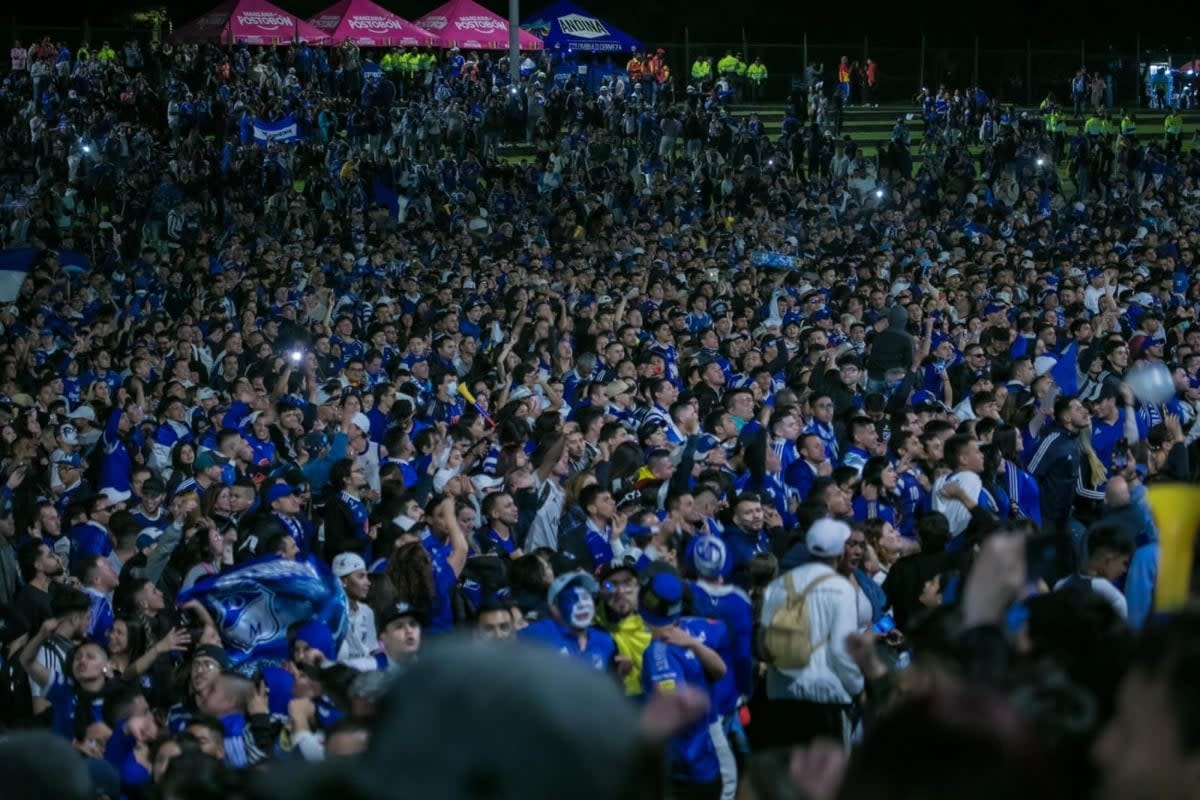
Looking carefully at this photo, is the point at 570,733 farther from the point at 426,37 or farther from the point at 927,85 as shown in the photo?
the point at 927,85

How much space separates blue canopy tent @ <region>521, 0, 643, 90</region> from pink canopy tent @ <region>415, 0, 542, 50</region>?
140cm

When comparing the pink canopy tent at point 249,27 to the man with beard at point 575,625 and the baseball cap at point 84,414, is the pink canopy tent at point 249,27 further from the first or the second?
the man with beard at point 575,625

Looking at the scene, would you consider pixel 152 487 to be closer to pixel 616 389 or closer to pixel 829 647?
pixel 616 389

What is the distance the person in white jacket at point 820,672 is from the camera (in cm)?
564

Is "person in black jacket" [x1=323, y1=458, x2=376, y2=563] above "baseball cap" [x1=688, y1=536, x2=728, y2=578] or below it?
below

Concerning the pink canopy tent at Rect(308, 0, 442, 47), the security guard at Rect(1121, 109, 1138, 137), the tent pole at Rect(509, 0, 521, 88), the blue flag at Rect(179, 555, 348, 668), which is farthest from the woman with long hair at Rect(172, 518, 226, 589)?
the pink canopy tent at Rect(308, 0, 442, 47)

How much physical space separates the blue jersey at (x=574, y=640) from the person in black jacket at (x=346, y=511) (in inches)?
102

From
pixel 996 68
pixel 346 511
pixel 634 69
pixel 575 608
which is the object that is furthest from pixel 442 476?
pixel 996 68

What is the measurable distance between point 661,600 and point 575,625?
15.7 inches

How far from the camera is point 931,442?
366 inches

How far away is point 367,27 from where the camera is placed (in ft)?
112

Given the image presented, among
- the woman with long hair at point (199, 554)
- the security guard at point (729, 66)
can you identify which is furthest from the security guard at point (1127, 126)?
the woman with long hair at point (199, 554)

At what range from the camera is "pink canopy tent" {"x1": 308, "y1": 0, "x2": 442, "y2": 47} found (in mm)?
34094

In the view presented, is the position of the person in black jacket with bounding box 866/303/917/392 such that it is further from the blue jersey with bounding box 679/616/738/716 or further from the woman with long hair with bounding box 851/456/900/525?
the blue jersey with bounding box 679/616/738/716
